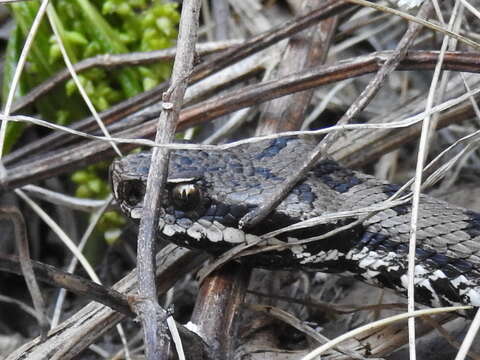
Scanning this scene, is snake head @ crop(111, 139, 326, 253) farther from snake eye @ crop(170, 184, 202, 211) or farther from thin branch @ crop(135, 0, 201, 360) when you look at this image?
thin branch @ crop(135, 0, 201, 360)

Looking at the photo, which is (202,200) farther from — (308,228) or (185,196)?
(308,228)

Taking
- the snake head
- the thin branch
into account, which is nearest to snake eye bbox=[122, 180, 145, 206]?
the snake head

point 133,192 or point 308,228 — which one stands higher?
point 133,192

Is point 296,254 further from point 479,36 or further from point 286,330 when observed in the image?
point 479,36

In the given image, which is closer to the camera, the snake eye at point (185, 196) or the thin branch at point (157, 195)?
the thin branch at point (157, 195)

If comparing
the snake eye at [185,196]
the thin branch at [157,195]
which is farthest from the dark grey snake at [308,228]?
the thin branch at [157,195]

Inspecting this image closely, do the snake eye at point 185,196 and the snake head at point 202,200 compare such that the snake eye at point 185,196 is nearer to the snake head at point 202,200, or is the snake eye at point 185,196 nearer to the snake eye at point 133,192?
the snake head at point 202,200

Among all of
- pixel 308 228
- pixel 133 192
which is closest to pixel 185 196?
pixel 133 192
